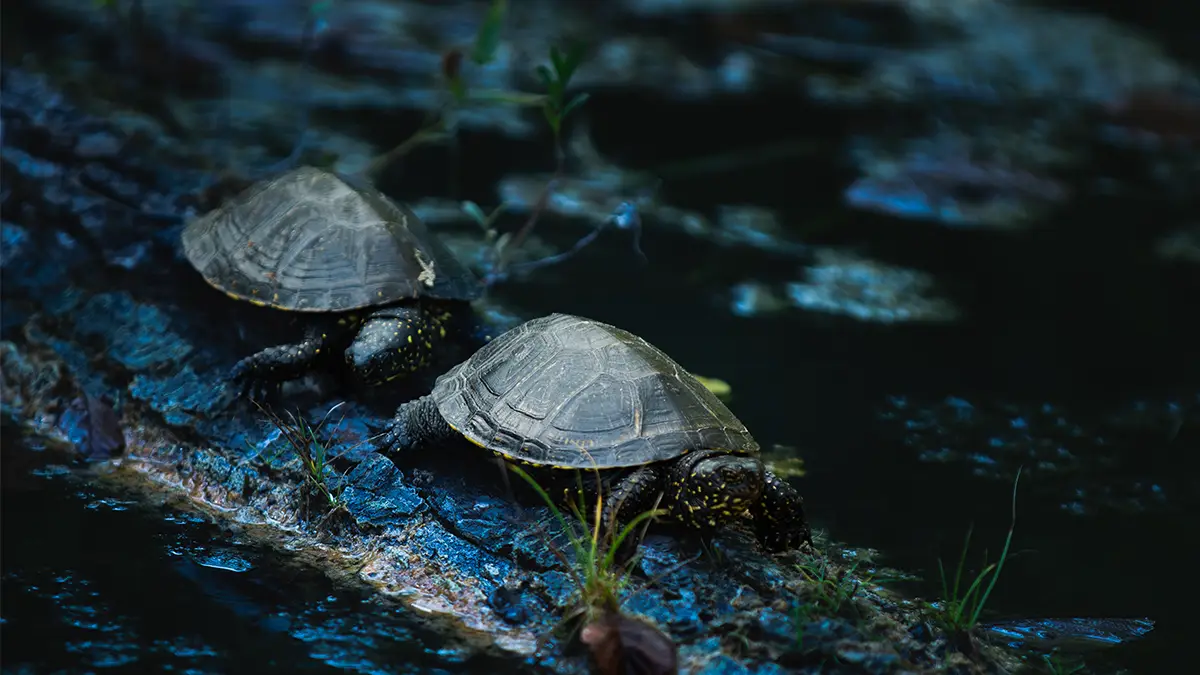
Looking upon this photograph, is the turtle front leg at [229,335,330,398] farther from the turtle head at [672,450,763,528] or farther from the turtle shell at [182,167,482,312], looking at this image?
the turtle head at [672,450,763,528]

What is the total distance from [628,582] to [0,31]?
826 centimetres

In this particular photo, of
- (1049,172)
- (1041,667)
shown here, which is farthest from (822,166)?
(1041,667)

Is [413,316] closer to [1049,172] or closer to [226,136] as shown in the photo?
[226,136]

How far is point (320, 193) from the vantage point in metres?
4.71

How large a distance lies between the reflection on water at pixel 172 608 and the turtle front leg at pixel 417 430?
1.81ft

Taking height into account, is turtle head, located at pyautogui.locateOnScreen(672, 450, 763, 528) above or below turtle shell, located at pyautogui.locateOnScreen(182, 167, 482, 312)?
below

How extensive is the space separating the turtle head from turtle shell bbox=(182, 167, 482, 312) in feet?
5.21

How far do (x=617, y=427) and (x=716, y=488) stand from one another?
0.40 meters

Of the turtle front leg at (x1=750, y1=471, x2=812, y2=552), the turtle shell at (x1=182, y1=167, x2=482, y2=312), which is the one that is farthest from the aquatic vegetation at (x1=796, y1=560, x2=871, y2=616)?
the turtle shell at (x1=182, y1=167, x2=482, y2=312)

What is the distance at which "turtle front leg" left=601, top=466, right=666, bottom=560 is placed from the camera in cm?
338

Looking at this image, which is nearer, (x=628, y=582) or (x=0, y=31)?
(x=628, y=582)

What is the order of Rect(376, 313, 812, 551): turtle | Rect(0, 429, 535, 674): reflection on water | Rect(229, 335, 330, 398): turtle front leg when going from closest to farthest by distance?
Rect(0, 429, 535, 674): reflection on water
Rect(376, 313, 812, 551): turtle
Rect(229, 335, 330, 398): turtle front leg

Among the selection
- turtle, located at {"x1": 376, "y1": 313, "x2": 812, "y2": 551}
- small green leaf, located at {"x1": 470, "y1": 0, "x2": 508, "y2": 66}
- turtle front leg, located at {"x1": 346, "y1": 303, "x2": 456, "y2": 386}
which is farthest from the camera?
small green leaf, located at {"x1": 470, "y1": 0, "x2": 508, "y2": 66}

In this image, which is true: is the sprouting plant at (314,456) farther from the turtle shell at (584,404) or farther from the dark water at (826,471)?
the turtle shell at (584,404)
